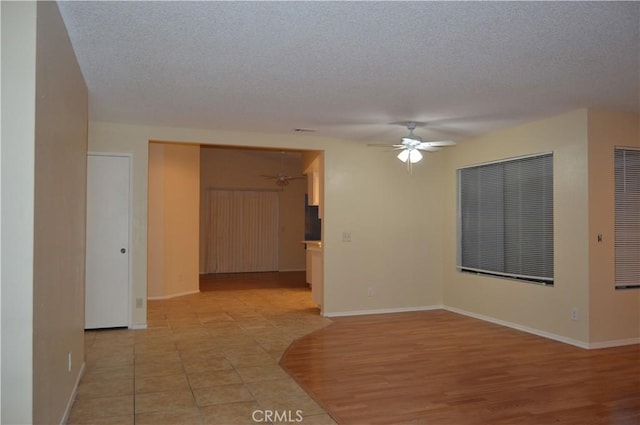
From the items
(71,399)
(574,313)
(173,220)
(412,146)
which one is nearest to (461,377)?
(574,313)

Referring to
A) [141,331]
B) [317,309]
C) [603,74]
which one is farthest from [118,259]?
[603,74]

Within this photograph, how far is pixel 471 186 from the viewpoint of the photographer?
6.56 m

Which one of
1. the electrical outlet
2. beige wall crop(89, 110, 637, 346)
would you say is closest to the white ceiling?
beige wall crop(89, 110, 637, 346)

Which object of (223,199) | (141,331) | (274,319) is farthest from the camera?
(223,199)

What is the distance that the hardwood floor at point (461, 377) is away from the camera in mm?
3105

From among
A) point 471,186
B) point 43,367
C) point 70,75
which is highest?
point 70,75

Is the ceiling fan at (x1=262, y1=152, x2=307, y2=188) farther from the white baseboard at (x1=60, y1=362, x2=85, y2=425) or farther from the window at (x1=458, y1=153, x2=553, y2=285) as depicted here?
the white baseboard at (x1=60, y1=362, x2=85, y2=425)

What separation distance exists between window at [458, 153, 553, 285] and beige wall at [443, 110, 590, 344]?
130mm

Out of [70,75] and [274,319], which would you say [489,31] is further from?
[274,319]

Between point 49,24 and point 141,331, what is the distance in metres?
3.89

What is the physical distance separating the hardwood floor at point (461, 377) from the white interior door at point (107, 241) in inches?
89.0
